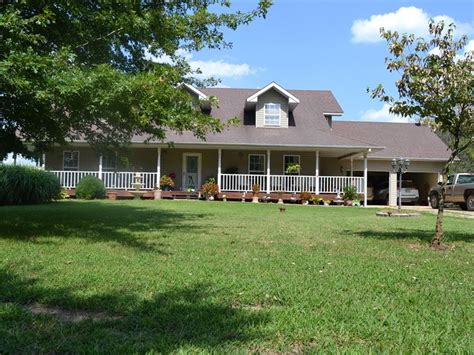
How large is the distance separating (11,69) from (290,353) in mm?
5639

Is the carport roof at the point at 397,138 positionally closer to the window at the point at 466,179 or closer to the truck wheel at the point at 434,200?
the truck wheel at the point at 434,200

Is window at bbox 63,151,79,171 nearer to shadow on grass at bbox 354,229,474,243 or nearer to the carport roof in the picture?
the carport roof

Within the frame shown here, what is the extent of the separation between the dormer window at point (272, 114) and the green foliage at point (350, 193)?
17.4 feet

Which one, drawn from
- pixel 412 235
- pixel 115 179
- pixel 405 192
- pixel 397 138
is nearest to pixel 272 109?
pixel 115 179

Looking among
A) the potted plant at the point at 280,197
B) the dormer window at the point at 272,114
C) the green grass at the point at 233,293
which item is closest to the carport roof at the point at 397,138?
the dormer window at the point at 272,114

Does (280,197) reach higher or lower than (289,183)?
lower

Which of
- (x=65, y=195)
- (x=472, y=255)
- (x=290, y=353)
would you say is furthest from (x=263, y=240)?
(x=65, y=195)

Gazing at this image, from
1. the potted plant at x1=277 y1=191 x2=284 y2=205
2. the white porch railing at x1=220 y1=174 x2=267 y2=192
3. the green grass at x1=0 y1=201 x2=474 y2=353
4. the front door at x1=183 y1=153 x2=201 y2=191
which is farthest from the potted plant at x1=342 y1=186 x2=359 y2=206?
the green grass at x1=0 y1=201 x2=474 y2=353

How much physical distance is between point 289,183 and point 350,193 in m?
3.09

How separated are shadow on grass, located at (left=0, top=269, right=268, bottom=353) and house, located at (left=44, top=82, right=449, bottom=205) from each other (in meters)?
18.4

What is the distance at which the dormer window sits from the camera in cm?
2695

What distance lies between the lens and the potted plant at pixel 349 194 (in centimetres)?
2464

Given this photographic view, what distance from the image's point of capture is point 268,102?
26.9 metres

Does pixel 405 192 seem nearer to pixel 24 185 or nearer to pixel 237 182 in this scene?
pixel 237 182
